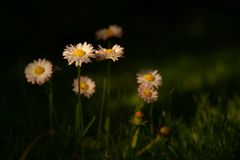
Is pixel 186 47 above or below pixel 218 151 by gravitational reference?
above

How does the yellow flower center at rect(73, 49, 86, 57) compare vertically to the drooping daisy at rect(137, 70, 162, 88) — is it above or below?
above

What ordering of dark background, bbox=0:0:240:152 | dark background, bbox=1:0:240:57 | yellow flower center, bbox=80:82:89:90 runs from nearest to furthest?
yellow flower center, bbox=80:82:89:90 < dark background, bbox=0:0:240:152 < dark background, bbox=1:0:240:57

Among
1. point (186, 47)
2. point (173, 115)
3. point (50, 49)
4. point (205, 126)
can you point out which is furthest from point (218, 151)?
point (50, 49)

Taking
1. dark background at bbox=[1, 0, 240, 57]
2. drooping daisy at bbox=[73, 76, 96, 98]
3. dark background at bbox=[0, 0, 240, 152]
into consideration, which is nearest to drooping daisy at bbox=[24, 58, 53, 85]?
drooping daisy at bbox=[73, 76, 96, 98]

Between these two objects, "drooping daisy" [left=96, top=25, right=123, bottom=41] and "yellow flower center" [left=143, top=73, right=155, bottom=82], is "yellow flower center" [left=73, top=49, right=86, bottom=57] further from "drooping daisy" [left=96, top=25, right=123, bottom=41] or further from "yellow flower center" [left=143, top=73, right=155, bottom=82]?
"drooping daisy" [left=96, top=25, right=123, bottom=41]

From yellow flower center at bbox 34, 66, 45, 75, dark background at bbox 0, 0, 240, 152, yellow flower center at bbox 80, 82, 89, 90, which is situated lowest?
yellow flower center at bbox 80, 82, 89, 90

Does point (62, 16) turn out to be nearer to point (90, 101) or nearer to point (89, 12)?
point (89, 12)

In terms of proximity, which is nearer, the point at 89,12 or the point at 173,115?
the point at 173,115
